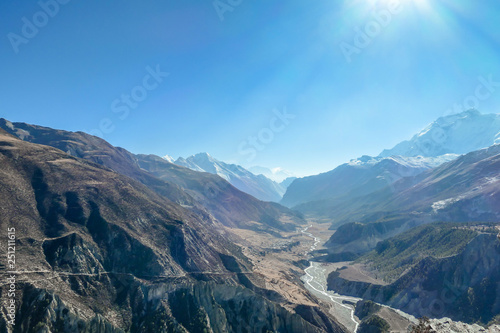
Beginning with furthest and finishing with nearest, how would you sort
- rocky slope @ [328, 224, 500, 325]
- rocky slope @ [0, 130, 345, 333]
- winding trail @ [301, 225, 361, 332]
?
winding trail @ [301, 225, 361, 332]
rocky slope @ [328, 224, 500, 325]
rocky slope @ [0, 130, 345, 333]

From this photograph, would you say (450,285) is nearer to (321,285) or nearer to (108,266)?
(321,285)

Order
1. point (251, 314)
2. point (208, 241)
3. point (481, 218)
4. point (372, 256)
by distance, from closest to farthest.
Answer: point (251, 314) → point (208, 241) → point (372, 256) → point (481, 218)

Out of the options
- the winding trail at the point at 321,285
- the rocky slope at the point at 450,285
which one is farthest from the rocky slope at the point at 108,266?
the rocky slope at the point at 450,285

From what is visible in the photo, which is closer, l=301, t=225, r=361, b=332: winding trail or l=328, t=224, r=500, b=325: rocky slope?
l=328, t=224, r=500, b=325: rocky slope

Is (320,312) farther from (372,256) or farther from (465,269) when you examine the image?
(372,256)

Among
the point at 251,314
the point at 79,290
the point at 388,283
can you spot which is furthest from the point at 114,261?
the point at 388,283

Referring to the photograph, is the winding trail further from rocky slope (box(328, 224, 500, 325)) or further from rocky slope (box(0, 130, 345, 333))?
rocky slope (box(0, 130, 345, 333))

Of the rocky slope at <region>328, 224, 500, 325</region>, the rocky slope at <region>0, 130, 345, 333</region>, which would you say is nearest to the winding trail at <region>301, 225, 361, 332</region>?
the rocky slope at <region>328, 224, 500, 325</region>

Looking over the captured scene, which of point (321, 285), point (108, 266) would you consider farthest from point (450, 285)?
point (108, 266)
